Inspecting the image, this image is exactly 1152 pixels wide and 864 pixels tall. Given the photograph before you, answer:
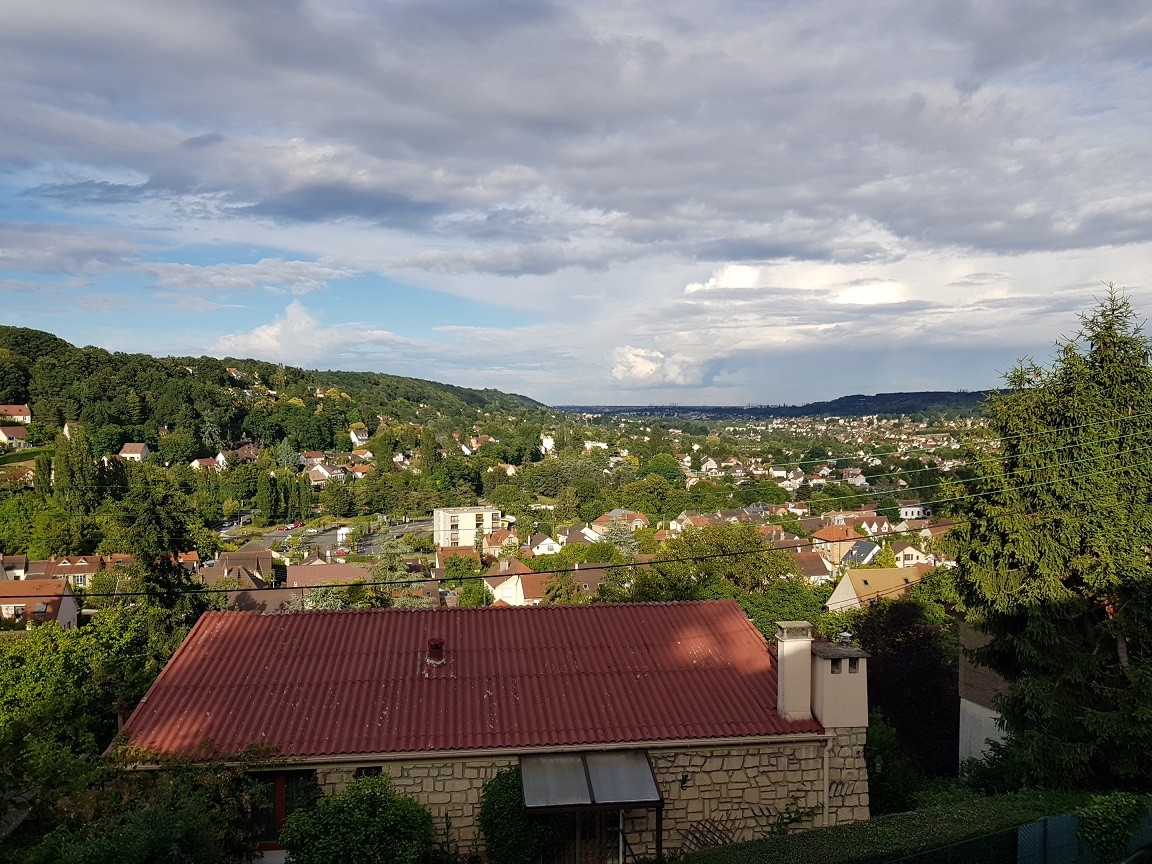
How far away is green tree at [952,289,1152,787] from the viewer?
1128 cm

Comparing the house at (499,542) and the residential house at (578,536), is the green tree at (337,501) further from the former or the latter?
the residential house at (578,536)

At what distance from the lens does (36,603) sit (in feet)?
132

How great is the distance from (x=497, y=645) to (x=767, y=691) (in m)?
3.67

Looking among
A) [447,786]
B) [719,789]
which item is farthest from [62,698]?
[719,789]

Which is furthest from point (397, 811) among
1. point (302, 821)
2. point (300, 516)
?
point (300, 516)

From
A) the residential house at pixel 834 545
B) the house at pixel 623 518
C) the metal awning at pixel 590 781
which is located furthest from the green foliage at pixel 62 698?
the house at pixel 623 518

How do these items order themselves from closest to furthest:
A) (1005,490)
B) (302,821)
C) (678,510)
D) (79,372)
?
1. (302,821)
2. (1005,490)
3. (678,510)
4. (79,372)

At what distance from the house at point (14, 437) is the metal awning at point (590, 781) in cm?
11457

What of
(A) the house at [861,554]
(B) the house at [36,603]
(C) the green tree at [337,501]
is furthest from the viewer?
(C) the green tree at [337,501]

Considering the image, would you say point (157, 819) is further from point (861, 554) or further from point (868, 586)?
point (861, 554)

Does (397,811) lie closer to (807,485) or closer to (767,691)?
(767,691)

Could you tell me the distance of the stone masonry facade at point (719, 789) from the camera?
963 centimetres

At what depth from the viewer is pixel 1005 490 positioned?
12.2 meters

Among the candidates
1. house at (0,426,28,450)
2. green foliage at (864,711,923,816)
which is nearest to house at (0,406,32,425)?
house at (0,426,28,450)
